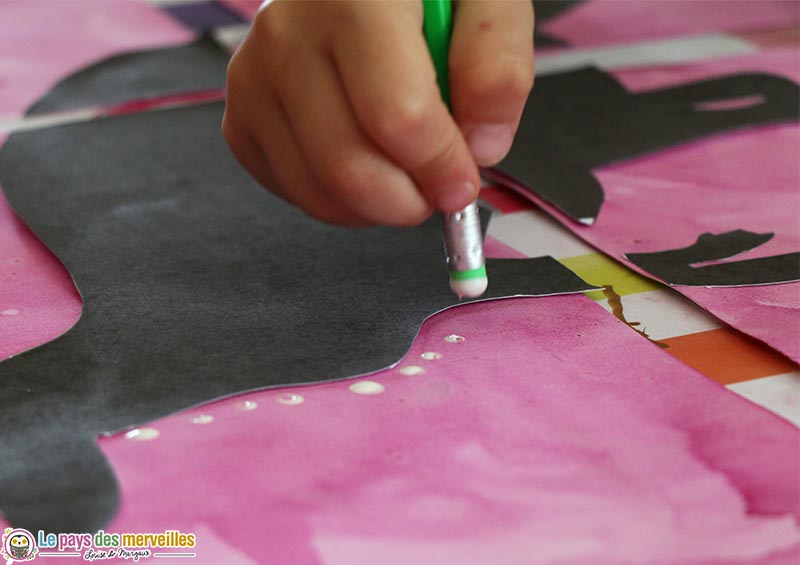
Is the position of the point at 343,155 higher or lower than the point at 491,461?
higher

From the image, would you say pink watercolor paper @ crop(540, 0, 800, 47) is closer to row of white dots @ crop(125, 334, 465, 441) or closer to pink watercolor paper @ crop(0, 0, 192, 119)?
pink watercolor paper @ crop(0, 0, 192, 119)

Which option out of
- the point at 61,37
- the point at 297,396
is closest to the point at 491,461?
the point at 297,396

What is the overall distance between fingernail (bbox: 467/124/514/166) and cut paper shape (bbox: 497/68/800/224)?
195 millimetres

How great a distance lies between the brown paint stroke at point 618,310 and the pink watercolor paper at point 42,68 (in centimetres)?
32

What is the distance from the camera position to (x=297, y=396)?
488mm

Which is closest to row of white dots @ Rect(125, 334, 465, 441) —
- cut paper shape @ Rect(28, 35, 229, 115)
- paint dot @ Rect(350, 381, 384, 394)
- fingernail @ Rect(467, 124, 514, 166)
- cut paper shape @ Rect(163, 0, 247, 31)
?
paint dot @ Rect(350, 381, 384, 394)

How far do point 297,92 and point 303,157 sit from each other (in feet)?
0.13

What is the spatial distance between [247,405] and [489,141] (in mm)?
178

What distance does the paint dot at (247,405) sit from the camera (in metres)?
0.48

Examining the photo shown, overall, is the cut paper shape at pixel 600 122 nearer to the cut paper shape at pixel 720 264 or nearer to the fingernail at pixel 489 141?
the cut paper shape at pixel 720 264

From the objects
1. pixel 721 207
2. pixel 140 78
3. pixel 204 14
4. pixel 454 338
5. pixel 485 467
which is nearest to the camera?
pixel 485 467

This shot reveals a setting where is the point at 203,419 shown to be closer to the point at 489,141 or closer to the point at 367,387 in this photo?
the point at 367,387

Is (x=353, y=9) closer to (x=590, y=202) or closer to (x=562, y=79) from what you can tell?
(x=590, y=202)

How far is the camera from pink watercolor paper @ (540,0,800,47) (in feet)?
3.59
